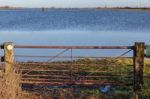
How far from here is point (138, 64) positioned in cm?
1164

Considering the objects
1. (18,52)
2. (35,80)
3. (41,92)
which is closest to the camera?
(41,92)

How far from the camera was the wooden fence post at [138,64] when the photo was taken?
11.5 meters

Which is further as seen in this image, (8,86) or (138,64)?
(138,64)

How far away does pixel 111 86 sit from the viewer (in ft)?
40.5

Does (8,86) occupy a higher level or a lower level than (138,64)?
lower

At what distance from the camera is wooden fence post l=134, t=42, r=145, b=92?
1150 cm

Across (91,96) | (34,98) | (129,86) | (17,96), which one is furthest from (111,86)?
(17,96)

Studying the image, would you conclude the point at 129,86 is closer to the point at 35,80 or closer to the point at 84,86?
the point at 84,86

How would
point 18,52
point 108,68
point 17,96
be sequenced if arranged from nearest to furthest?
point 17,96 < point 108,68 < point 18,52

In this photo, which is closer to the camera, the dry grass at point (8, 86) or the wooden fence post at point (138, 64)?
the dry grass at point (8, 86)

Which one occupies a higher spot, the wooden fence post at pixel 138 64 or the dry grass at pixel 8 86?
the wooden fence post at pixel 138 64

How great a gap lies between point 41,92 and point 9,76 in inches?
126

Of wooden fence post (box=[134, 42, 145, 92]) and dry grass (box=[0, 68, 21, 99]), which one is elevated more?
wooden fence post (box=[134, 42, 145, 92])

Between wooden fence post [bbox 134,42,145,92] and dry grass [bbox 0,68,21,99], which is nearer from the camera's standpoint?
dry grass [bbox 0,68,21,99]
